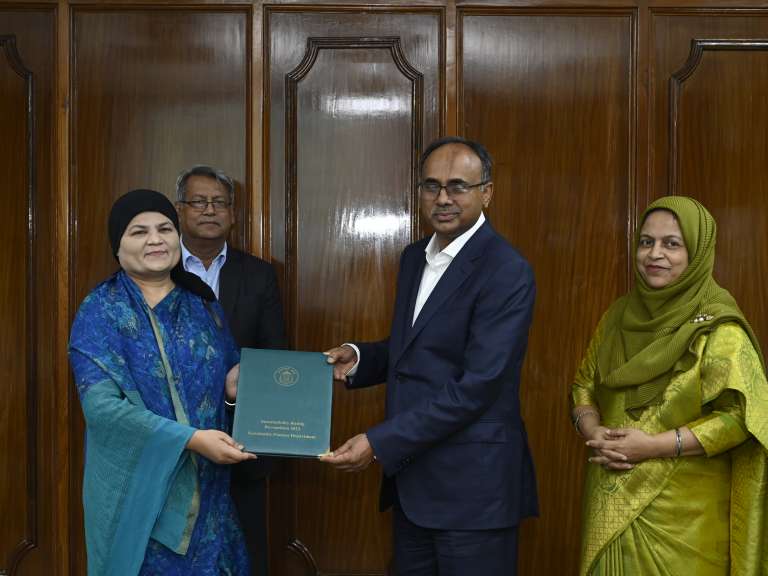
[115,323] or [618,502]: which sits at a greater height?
[115,323]

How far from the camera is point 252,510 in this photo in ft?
9.12

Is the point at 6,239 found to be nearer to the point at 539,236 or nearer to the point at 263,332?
the point at 263,332

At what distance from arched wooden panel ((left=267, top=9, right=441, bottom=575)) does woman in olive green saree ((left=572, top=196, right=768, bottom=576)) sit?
3.83 ft

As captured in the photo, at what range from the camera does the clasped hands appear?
2.10m

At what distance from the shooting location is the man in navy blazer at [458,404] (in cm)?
211

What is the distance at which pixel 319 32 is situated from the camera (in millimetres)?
3135

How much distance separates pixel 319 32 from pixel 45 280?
142 cm

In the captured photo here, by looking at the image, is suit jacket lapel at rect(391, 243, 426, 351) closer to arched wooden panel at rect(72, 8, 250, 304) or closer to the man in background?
the man in background

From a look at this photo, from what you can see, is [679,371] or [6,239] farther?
[6,239]

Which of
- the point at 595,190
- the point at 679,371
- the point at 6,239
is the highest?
the point at 595,190

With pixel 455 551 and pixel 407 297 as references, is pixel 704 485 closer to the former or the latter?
pixel 455 551

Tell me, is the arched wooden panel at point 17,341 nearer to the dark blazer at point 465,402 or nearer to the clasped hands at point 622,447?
the dark blazer at point 465,402

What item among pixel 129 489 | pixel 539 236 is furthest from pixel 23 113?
pixel 539 236

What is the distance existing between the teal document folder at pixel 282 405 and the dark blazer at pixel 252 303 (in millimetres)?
633
